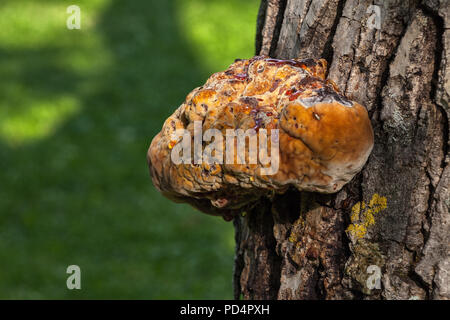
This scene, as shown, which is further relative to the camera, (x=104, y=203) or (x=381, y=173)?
(x=104, y=203)

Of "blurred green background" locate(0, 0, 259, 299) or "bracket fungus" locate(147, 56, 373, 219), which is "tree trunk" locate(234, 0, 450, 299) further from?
"blurred green background" locate(0, 0, 259, 299)

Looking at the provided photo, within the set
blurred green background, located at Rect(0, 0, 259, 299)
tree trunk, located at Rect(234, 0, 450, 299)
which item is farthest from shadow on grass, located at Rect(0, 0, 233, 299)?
tree trunk, located at Rect(234, 0, 450, 299)

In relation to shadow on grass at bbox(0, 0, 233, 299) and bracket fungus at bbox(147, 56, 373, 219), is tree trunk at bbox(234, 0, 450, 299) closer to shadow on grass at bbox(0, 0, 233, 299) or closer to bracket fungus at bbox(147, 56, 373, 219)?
bracket fungus at bbox(147, 56, 373, 219)

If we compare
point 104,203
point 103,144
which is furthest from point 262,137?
point 103,144

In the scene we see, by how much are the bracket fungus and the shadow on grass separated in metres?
2.94

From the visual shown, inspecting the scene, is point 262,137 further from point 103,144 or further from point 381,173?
point 103,144

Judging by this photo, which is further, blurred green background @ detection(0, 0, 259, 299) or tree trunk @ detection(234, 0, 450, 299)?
blurred green background @ detection(0, 0, 259, 299)

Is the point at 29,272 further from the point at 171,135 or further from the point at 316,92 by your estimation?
the point at 316,92

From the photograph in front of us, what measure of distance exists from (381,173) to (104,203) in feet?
13.9

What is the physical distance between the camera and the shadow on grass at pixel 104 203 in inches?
185

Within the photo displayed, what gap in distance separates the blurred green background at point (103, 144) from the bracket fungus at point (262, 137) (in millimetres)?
2936

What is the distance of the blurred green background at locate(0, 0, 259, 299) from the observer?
480 centimetres

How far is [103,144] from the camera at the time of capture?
644cm
